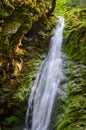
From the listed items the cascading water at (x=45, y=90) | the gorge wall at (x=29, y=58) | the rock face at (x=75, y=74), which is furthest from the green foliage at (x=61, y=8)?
the cascading water at (x=45, y=90)

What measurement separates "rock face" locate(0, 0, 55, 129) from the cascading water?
296 mm

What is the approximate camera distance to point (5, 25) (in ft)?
27.9

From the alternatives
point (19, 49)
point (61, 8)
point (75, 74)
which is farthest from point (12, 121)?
point (61, 8)

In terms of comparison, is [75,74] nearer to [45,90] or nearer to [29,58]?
[45,90]

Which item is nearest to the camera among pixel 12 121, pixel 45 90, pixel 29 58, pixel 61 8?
pixel 12 121

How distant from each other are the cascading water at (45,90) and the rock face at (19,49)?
0.30 meters

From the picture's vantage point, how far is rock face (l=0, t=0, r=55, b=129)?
855cm

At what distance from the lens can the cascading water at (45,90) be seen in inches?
358

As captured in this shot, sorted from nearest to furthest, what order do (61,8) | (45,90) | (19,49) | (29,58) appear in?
(45,90)
(19,49)
(29,58)
(61,8)

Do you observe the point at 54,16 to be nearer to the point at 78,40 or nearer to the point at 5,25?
the point at 78,40

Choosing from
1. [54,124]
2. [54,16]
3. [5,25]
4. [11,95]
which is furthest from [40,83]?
[54,16]

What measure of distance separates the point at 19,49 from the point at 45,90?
210 cm

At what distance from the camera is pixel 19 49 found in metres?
11.0

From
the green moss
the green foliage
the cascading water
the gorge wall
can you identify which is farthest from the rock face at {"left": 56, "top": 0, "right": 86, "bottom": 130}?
the green moss
